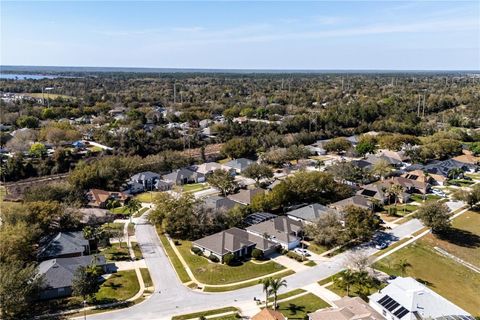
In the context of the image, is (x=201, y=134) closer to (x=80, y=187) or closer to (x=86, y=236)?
(x=80, y=187)

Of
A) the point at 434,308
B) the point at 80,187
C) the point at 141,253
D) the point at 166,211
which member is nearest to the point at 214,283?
the point at 141,253

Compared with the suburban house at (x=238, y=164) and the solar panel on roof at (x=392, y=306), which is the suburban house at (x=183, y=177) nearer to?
the suburban house at (x=238, y=164)

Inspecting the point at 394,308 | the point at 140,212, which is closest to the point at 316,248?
the point at 394,308

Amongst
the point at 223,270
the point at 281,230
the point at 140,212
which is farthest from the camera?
the point at 140,212

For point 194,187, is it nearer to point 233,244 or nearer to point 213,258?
point 233,244

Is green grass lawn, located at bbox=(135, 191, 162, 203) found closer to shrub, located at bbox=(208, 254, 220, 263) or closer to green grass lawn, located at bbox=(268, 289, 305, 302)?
shrub, located at bbox=(208, 254, 220, 263)
